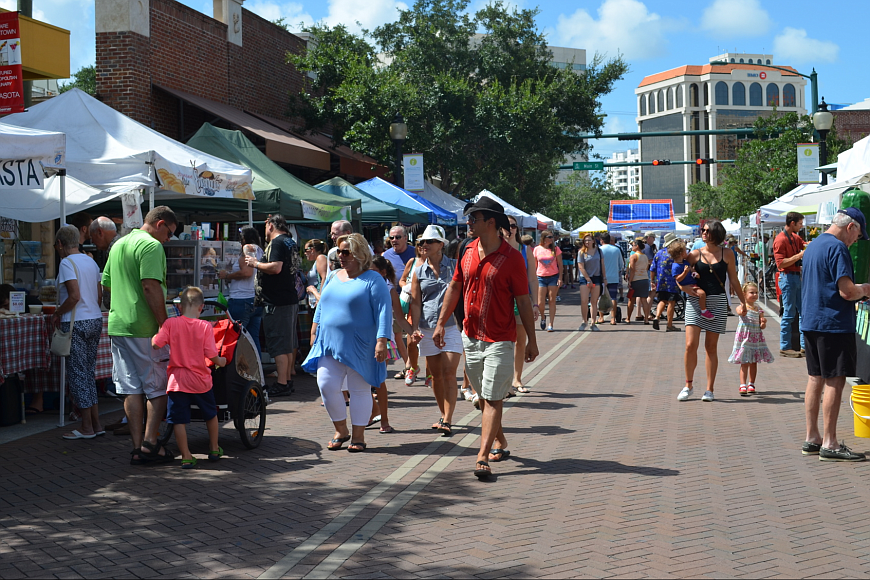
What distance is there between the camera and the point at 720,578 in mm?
4508

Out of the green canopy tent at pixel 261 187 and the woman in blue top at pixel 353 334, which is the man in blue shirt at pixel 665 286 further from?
the woman in blue top at pixel 353 334

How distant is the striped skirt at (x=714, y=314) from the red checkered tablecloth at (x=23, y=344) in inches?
264

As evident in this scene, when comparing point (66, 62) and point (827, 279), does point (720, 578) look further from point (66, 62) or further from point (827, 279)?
point (66, 62)

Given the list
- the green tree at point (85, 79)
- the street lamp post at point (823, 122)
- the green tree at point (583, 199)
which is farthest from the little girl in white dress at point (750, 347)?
the green tree at point (583, 199)

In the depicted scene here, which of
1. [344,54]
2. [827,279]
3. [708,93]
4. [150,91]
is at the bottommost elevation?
[827,279]

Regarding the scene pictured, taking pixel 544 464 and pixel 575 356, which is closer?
pixel 544 464

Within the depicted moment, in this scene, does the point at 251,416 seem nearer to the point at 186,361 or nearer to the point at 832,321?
the point at 186,361

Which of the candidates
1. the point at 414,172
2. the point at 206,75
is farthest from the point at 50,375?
the point at 414,172

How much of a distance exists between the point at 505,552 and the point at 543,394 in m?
5.93

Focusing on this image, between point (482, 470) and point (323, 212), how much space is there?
9.11 meters

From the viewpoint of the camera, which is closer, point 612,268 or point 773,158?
point 612,268

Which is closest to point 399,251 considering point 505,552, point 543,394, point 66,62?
point 543,394

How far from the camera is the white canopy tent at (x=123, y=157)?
10.6 m

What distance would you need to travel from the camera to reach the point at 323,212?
1509cm
